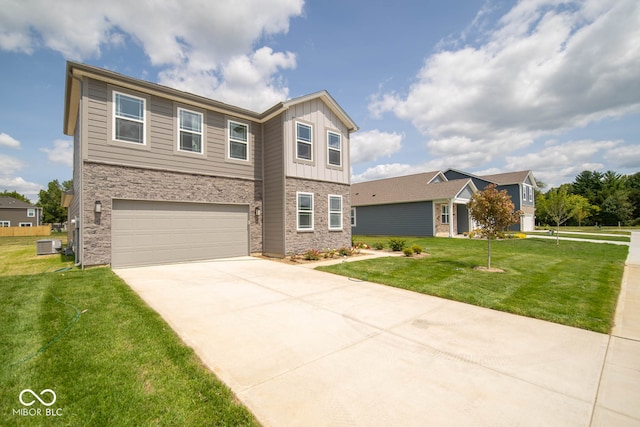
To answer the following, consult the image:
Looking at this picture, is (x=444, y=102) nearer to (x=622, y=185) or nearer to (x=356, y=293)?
(x=356, y=293)

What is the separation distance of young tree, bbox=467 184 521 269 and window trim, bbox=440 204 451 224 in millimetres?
13573

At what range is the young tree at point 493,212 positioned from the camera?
8297 millimetres

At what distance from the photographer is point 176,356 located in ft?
10.3

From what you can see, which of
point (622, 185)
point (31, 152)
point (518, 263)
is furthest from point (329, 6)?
point (622, 185)

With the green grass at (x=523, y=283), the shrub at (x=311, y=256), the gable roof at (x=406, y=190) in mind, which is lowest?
the green grass at (x=523, y=283)

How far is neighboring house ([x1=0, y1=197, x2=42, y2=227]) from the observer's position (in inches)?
1574

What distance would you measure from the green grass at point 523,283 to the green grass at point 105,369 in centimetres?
501

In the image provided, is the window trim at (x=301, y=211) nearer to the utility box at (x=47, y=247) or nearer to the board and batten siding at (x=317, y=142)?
the board and batten siding at (x=317, y=142)

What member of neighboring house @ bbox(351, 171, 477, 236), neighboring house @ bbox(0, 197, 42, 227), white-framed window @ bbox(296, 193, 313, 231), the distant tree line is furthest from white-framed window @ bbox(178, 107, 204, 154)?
neighboring house @ bbox(0, 197, 42, 227)

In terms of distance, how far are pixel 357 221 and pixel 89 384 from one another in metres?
23.3

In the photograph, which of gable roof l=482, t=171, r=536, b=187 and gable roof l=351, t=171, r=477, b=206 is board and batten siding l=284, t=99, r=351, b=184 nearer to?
gable roof l=351, t=171, r=477, b=206

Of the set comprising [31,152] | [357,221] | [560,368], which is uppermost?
[31,152]

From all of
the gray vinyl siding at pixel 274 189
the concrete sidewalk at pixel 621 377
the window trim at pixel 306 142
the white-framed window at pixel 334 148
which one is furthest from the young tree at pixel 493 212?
the gray vinyl siding at pixel 274 189

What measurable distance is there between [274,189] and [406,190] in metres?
14.8
